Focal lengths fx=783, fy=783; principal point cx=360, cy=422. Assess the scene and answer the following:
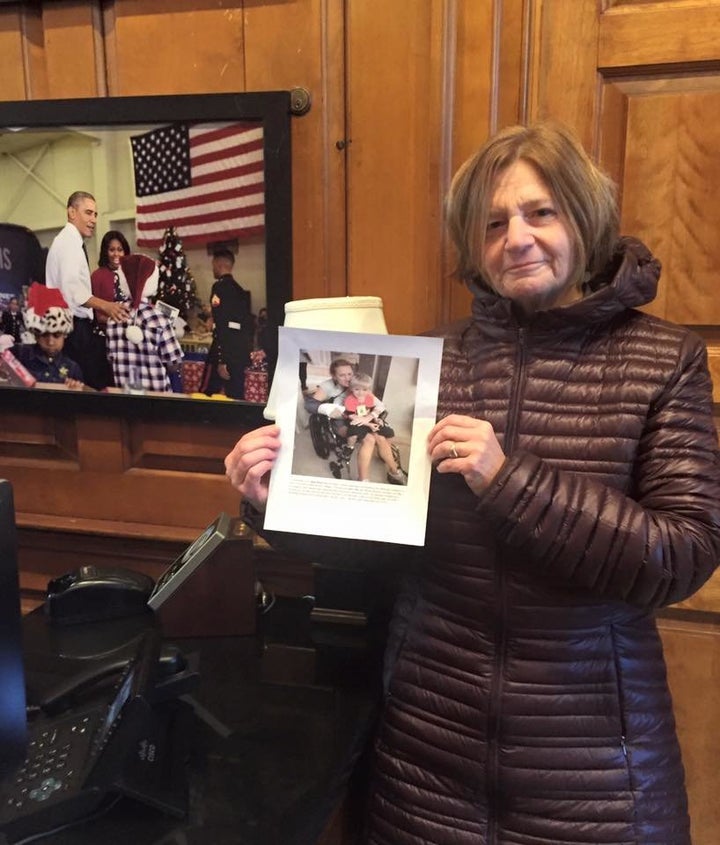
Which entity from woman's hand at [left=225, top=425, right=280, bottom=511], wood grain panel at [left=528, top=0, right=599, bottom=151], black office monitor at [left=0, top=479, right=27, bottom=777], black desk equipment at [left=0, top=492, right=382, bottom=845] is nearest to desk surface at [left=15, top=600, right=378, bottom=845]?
black desk equipment at [left=0, top=492, right=382, bottom=845]

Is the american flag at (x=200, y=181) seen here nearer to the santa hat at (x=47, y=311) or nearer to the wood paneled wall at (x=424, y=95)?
the wood paneled wall at (x=424, y=95)

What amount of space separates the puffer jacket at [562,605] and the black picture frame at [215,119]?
0.50m

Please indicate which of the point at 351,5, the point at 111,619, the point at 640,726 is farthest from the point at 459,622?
the point at 351,5

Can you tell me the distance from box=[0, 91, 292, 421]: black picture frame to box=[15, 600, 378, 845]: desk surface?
448mm

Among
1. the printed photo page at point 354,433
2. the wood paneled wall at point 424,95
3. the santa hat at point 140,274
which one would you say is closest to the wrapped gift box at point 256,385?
the wood paneled wall at point 424,95

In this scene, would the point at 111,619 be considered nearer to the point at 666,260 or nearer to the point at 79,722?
the point at 79,722

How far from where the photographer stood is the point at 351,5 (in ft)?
4.21

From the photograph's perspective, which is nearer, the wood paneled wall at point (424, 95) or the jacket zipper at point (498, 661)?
the jacket zipper at point (498, 661)

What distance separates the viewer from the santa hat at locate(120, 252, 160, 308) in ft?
4.71

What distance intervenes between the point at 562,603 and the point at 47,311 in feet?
3.65

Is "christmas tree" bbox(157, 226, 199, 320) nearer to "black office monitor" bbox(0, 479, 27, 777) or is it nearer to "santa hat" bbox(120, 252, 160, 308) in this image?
"santa hat" bbox(120, 252, 160, 308)

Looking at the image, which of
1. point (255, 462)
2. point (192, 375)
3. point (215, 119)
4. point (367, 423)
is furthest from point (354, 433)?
point (215, 119)

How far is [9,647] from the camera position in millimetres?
770

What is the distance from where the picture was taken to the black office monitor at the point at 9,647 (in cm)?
75
